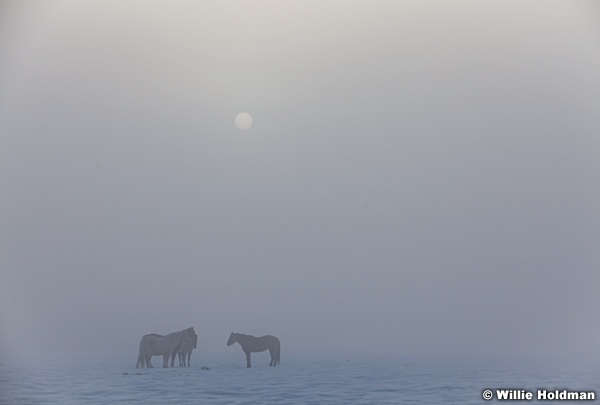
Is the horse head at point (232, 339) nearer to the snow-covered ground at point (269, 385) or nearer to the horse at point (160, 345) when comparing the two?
the horse at point (160, 345)

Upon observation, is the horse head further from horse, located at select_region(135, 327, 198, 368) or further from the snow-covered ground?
the snow-covered ground

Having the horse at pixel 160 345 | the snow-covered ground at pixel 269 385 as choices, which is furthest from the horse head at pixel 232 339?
the snow-covered ground at pixel 269 385

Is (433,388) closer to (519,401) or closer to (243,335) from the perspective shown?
(519,401)

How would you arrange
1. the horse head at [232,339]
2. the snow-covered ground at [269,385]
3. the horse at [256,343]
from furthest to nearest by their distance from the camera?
the horse head at [232,339] < the horse at [256,343] < the snow-covered ground at [269,385]

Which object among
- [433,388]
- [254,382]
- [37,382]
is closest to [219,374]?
[254,382]

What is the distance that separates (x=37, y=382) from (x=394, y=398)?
1749 centimetres

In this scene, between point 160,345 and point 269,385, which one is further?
point 160,345

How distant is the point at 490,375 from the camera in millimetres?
45125

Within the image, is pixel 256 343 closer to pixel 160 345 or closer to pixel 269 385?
pixel 160 345

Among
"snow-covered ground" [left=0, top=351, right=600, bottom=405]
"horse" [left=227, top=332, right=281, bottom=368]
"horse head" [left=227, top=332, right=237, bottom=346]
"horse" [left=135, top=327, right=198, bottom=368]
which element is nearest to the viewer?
"snow-covered ground" [left=0, top=351, right=600, bottom=405]

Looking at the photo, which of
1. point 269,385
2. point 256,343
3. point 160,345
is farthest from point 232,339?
point 269,385

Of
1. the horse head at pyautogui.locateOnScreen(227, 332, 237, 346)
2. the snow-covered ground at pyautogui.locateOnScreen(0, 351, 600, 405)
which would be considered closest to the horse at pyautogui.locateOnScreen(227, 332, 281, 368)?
the horse head at pyautogui.locateOnScreen(227, 332, 237, 346)

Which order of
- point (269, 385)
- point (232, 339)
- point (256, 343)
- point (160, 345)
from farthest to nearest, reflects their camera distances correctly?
1. point (232, 339)
2. point (256, 343)
3. point (160, 345)
4. point (269, 385)

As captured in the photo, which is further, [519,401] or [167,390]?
[167,390]
